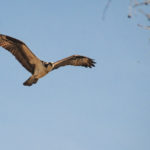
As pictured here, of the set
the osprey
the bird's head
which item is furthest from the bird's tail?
the bird's head

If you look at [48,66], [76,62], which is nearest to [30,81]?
[48,66]

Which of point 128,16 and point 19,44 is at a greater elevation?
point 19,44

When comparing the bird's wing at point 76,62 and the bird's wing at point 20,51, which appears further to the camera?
the bird's wing at point 76,62

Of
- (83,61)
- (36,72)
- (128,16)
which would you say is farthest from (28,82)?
(128,16)

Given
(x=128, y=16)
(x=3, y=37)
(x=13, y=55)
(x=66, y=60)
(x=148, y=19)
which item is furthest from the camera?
(x=66, y=60)

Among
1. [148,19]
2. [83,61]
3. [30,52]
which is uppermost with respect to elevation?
[30,52]

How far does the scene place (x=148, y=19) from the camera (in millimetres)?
3637

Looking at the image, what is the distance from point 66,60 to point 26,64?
157 centimetres

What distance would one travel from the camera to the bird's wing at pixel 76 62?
13.8m

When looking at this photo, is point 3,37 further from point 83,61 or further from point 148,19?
point 148,19

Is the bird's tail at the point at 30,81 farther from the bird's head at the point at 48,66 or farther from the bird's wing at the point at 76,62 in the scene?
the bird's wing at the point at 76,62

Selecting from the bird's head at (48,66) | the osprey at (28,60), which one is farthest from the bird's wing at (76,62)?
the bird's head at (48,66)

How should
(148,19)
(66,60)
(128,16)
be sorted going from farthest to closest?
(66,60) → (128,16) → (148,19)

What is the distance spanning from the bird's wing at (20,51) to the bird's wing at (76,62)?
880 mm
